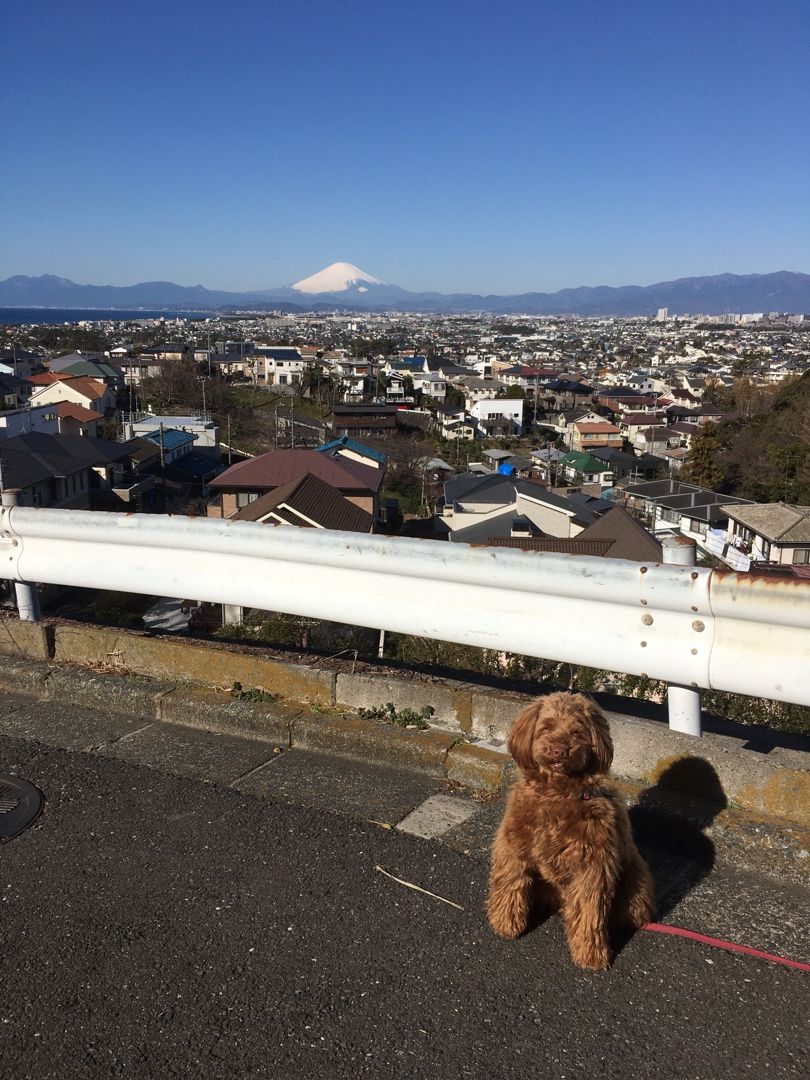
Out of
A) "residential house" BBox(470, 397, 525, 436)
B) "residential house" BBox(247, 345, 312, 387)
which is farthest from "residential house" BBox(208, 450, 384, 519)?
"residential house" BBox(247, 345, 312, 387)

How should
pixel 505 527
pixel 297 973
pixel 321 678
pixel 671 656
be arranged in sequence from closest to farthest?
1. pixel 297 973
2. pixel 671 656
3. pixel 321 678
4. pixel 505 527

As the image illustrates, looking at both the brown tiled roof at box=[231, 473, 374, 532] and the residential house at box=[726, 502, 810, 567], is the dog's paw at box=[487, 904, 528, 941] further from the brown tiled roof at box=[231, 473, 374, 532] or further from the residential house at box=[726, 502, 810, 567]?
the residential house at box=[726, 502, 810, 567]

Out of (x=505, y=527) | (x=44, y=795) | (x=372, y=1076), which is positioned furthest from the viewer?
(x=505, y=527)

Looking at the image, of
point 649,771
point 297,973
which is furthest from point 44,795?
point 649,771

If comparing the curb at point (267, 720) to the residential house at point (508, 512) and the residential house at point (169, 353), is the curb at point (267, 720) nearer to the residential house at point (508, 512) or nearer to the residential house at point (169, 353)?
the residential house at point (508, 512)

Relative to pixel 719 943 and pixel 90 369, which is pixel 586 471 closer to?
pixel 90 369

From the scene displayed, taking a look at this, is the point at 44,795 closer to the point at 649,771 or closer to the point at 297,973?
the point at 297,973

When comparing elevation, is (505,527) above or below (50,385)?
below

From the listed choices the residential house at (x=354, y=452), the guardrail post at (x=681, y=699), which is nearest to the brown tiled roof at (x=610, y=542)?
the guardrail post at (x=681, y=699)
